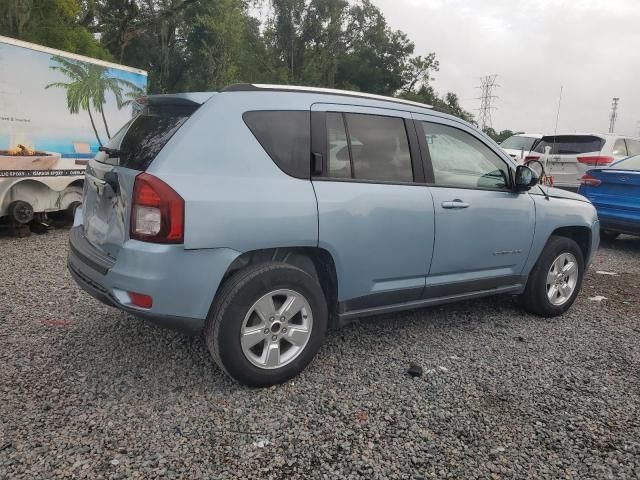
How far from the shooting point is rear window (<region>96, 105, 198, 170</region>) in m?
2.90

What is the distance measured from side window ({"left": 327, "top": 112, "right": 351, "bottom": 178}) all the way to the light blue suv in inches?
0.5

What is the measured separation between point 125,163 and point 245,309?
3.75ft

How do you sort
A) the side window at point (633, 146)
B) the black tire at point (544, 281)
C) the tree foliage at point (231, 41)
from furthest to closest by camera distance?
the tree foliage at point (231, 41) < the side window at point (633, 146) < the black tire at point (544, 281)

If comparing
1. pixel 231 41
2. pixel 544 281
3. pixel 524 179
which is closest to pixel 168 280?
pixel 524 179

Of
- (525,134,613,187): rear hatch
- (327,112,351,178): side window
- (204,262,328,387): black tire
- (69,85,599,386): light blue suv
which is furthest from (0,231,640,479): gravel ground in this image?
(525,134,613,187): rear hatch

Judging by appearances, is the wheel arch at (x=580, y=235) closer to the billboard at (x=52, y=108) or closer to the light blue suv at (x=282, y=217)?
the light blue suv at (x=282, y=217)

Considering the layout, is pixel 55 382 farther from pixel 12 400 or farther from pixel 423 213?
pixel 423 213

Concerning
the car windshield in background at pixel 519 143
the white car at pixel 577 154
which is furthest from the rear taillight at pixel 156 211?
the car windshield in background at pixel 519 143

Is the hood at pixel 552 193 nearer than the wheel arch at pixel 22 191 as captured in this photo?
Yes

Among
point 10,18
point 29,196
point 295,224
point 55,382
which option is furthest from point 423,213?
point 10,18

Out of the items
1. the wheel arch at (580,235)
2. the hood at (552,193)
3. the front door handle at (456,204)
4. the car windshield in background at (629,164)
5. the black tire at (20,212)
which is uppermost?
the car windshield in background at (629,164)

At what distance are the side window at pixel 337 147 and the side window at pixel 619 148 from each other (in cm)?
926

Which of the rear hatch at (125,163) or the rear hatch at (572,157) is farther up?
Answer: the rear hatch at (572,157)

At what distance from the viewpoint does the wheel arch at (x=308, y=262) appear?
3.00 metres
